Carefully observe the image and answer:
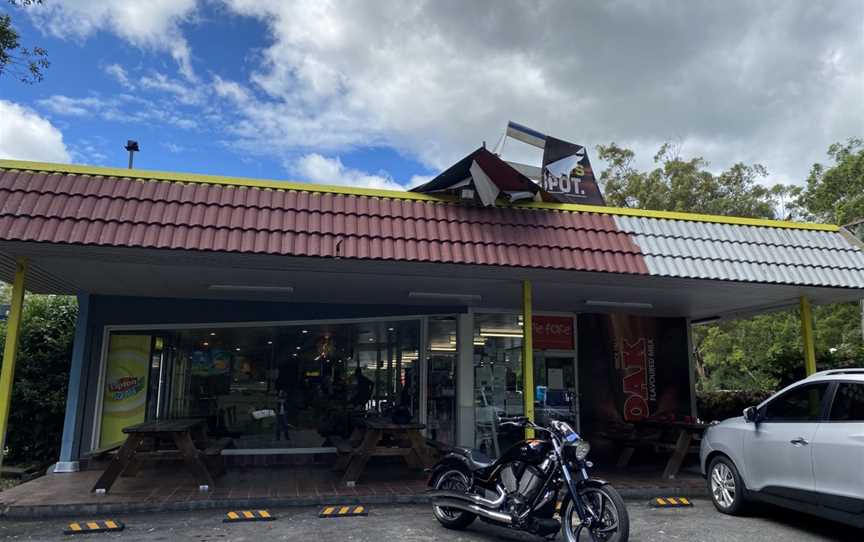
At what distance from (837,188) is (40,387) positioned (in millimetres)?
25976

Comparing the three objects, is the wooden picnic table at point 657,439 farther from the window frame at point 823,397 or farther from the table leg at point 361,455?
the table leg at point 361,455

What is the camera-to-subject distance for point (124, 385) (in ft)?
34.1

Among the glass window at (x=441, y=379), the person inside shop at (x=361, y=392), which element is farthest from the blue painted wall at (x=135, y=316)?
the person inside shop at (x=361, y=392)

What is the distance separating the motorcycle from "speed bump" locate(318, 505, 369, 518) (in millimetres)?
1070

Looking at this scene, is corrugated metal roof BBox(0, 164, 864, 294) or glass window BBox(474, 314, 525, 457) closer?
corrugated metal roof BBox(0, 164, 864, 294)

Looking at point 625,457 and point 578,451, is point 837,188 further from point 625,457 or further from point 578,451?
point 578,451

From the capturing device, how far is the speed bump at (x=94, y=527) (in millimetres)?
6230

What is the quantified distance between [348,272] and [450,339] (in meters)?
3.89

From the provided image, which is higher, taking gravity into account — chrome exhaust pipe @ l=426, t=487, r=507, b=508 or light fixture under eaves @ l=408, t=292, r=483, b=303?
light fixture under eaves @ l=408, t=292, r=483, b=303

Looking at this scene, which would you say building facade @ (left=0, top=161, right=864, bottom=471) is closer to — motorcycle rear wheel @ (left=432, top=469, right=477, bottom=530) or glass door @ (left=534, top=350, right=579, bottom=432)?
glass door @ (left=534, top=350, right=579, bottom=432)

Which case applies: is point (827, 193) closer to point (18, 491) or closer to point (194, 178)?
point (194, 178)

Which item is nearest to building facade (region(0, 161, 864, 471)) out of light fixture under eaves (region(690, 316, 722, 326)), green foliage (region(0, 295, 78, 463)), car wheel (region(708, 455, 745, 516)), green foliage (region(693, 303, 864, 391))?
light fixture under eaves (region(690, 316, 722, 326))

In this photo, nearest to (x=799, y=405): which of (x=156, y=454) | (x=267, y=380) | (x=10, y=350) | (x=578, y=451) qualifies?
(x=578, y=451)

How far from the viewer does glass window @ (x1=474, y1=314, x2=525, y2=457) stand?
1130 cm
